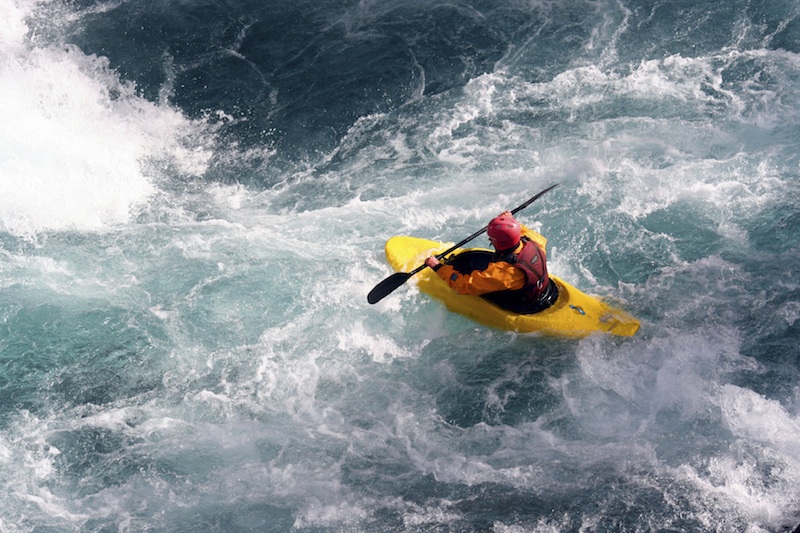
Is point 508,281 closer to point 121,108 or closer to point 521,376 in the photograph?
point 521,376

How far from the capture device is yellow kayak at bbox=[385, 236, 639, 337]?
7.53 m

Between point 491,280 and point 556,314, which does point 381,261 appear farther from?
point 556,314

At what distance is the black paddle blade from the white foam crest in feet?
11.6

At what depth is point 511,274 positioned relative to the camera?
725 centimetres

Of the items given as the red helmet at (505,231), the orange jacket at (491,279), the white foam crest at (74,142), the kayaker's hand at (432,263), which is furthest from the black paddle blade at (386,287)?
the white foam crest at (74,142)

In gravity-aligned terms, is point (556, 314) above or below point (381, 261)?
below

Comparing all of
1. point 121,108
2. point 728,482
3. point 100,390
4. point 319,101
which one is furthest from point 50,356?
point 728,482

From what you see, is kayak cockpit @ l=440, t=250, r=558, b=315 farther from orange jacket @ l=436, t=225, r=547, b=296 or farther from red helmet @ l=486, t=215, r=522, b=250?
red helmet @ l=486, t=215, r=522, b=250

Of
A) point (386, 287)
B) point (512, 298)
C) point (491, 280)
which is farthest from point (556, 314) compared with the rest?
point (386, 287)

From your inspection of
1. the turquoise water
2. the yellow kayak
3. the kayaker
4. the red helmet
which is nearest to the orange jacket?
the kayaker

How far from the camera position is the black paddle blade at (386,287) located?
7.96 m

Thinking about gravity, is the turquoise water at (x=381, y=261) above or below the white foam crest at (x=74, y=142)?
below

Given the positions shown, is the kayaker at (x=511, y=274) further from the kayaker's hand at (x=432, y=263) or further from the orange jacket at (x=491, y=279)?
the kayaker's hand at (x=432, y=263)

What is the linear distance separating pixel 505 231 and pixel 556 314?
108 centimetres
